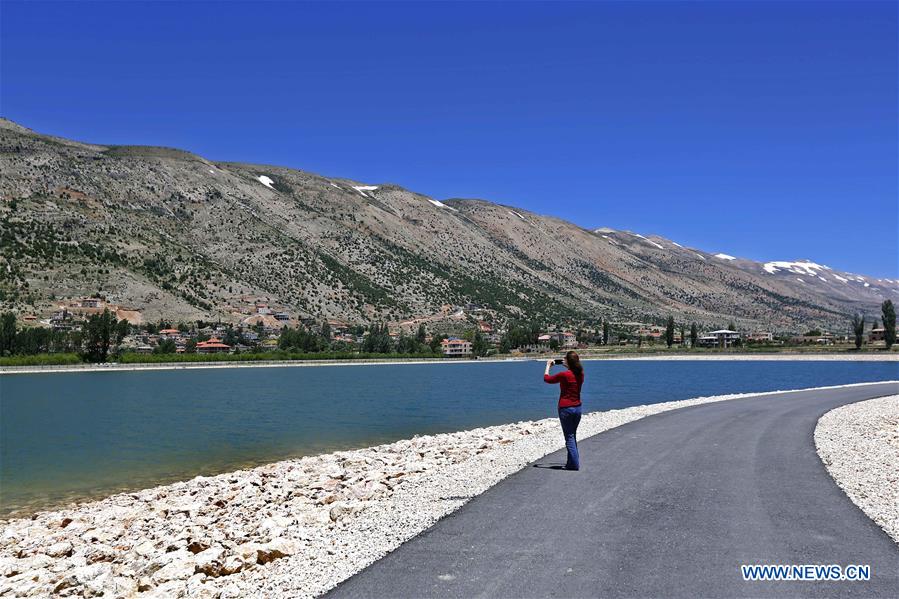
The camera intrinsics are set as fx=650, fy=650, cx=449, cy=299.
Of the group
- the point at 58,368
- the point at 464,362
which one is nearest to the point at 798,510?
the point at 58,368

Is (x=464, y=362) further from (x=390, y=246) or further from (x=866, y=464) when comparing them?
(x=866, y=464)

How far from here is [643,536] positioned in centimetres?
783

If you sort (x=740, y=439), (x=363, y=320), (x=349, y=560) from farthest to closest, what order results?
1. (x=363, y=320)
2. (x=740, y=439)
3. (x=349, y=560)

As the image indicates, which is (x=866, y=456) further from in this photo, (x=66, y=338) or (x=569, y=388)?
(x=66, y=338)

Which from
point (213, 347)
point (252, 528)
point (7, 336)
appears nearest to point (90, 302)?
point (7, 336)

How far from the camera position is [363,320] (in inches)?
5571

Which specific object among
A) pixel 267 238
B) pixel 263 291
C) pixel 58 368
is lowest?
pixel 58 368

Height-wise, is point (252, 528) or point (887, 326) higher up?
point (887, 326)

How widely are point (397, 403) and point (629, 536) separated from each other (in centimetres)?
3827

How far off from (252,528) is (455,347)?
132576 millimetres

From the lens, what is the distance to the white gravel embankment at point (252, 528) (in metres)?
7.66

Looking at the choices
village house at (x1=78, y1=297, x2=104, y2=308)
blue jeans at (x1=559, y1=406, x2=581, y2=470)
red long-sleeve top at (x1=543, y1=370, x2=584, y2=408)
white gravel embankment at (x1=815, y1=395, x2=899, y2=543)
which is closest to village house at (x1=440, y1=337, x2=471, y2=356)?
village house at (x1=78, y1=297, x2=104, y2=308)

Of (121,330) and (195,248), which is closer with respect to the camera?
(121,330)

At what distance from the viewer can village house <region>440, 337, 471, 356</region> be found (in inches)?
5497
